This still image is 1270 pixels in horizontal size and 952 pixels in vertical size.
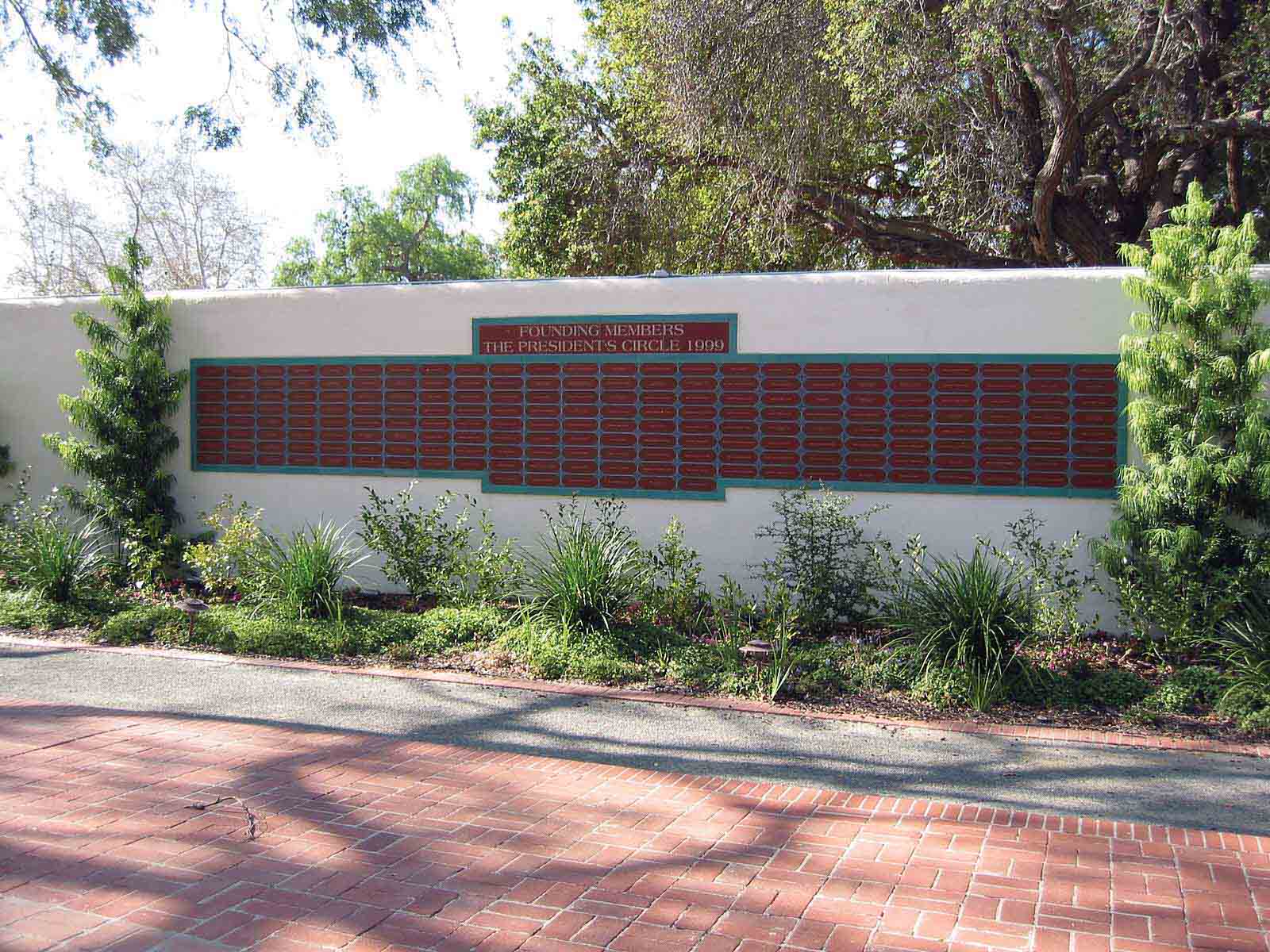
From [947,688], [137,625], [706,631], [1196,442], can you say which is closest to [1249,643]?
[1196,442]

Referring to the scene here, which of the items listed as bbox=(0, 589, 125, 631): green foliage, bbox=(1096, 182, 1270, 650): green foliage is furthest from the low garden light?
bbox=(1096, 182, 1270, 650): green foliage

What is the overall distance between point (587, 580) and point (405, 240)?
38.8 metres

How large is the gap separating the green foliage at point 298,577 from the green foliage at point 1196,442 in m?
6.14

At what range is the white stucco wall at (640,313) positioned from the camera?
866 cm

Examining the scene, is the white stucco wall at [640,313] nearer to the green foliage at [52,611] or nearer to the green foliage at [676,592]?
the green foliage at [676,592]

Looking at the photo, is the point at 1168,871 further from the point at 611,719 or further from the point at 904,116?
the point at 904,116

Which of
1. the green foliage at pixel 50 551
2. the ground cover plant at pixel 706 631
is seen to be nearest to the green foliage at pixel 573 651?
the ground cover plant at pixel 706 631

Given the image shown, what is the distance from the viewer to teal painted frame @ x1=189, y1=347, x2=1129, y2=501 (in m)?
8.57

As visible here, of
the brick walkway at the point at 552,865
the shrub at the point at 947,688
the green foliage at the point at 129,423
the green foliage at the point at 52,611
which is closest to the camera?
the brick walkway at the point at 552,865

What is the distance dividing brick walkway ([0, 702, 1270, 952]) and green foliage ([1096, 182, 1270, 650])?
290cm

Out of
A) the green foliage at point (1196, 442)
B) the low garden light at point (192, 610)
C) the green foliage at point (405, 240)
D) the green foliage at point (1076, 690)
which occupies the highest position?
the green foliage at point (405, 240)

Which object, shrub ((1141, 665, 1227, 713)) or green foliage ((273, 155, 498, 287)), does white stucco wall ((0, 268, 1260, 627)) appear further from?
green foliage ((273, 155, 498, 287))

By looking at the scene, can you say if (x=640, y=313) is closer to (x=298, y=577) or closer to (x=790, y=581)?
(x=790, y=581)

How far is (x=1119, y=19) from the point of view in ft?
40.3
